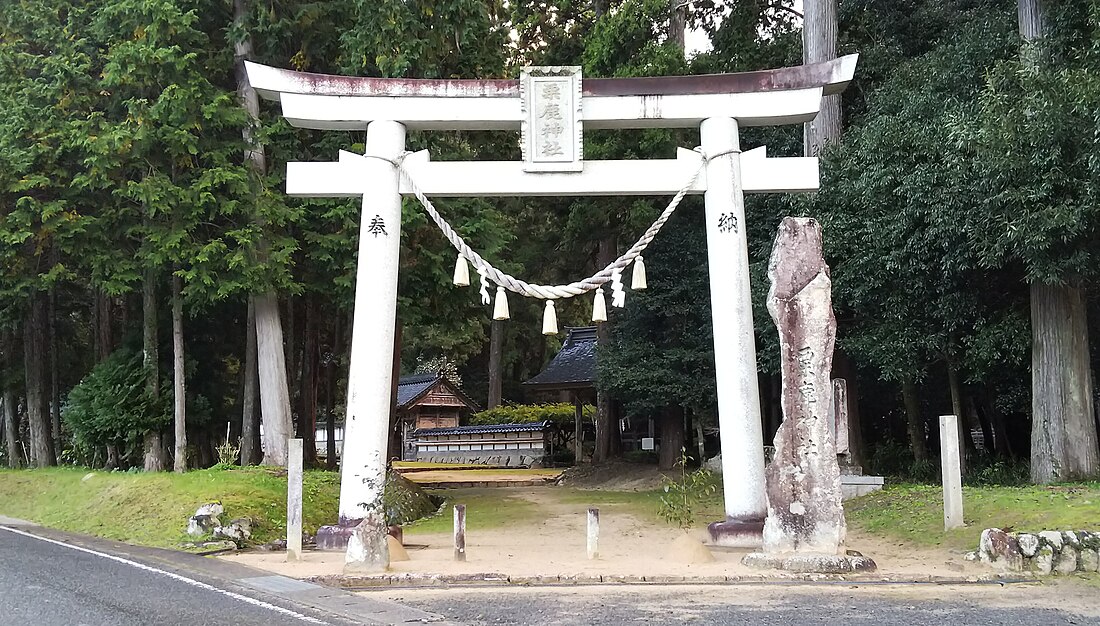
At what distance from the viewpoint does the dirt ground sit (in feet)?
29.6

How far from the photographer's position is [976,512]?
11234 mm

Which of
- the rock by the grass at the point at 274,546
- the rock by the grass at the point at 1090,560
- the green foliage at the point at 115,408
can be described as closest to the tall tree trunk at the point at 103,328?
the green foliage at the point at 115,408

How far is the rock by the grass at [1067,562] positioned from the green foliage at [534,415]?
2520 centimetres

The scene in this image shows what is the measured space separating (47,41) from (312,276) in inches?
265

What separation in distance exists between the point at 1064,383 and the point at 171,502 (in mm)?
13062

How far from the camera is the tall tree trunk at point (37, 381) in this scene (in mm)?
20078

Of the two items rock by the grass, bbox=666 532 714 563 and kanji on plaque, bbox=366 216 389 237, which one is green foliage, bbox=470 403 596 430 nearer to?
rock by the grass, bbox=666 532 714 563

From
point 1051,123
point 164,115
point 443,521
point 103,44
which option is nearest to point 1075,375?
point 1051,123

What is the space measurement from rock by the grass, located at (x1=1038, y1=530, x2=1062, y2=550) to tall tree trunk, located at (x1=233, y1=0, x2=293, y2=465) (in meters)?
12.4

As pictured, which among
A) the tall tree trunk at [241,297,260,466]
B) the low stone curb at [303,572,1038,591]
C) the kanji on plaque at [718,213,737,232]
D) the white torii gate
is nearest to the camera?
the low stone curb at [303,572,1038,591]

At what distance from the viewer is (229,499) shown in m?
12.5

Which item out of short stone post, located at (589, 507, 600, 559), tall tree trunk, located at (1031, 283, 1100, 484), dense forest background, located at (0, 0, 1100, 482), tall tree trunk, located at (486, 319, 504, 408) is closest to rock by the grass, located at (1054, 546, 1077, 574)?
short stone post, located at (589, 507, 600, 559)

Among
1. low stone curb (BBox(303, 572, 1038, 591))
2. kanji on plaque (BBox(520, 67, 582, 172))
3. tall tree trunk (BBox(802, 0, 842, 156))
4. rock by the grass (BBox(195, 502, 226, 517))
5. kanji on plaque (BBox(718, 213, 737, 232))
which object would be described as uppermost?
tall tree trunk (BBox(802, 0, 842, 156))

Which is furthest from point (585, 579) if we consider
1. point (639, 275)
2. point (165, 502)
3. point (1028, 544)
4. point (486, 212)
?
point (486, 212)
